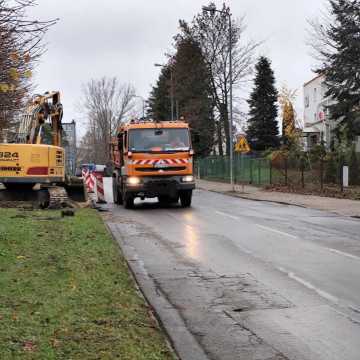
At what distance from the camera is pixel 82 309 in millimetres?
6492

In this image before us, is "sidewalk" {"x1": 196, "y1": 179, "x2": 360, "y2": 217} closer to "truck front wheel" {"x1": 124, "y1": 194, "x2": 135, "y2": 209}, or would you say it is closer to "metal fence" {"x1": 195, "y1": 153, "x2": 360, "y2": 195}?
"metal fence" {"x1": 195, "y1": 153, "x2": 360, "y2": 195}

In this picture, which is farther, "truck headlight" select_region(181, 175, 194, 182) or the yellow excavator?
"truck headlight" select_region(181, 175, 194, 182)

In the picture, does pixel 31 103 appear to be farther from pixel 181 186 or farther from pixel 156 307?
pixel 156 307

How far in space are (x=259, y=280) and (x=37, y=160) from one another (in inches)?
468

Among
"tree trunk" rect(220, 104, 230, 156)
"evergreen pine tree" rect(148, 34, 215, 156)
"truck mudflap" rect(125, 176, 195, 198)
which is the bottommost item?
"truck mudflap" rect(125, 176, 195, 198)

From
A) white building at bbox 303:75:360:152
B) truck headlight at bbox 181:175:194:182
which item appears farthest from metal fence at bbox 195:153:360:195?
white building at bbox 303:75:360:152

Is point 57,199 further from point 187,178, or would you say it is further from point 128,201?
point 187,178

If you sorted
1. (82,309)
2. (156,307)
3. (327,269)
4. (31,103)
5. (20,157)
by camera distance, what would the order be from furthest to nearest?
(31,103), (20,157), (327,269), (156,307), (82,309)

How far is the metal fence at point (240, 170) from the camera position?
39406mm

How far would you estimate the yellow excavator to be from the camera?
62.6 ft

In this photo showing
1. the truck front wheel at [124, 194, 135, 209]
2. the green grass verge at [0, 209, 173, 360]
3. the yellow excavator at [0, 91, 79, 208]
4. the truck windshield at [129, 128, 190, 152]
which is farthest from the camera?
the truck front wheel at [124, 194, 135, 209]

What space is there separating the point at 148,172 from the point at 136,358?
53.4 feet

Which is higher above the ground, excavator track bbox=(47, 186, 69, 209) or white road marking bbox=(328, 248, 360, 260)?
excavator track bbox=(47, 186, 69, 209)

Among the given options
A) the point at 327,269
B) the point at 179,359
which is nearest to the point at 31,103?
the point at 327,269
